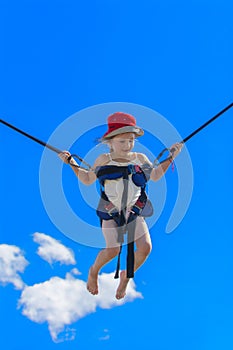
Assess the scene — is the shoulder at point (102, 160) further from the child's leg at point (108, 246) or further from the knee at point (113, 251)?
the knee at point (113, 251)

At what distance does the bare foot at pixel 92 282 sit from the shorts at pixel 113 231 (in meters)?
0.62

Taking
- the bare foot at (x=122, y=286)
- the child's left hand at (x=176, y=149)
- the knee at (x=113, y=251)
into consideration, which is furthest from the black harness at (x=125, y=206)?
the child's left hand at (x=176, y=149)

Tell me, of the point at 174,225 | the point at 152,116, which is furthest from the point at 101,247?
the point at 152,116

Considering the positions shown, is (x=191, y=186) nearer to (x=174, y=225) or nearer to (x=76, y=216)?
(x=174, y=225)

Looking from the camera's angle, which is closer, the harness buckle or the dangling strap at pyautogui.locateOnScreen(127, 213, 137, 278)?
the dangling strap at pyautogui.locateOnScreen(127, 213, 137, 278)

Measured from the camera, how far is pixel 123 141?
757 cm

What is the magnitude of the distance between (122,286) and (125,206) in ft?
3.83

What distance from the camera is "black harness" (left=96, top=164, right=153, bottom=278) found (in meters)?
7.62

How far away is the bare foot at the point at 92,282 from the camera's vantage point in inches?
319

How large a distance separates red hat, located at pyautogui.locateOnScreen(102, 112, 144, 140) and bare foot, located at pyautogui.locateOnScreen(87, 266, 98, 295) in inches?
76.0

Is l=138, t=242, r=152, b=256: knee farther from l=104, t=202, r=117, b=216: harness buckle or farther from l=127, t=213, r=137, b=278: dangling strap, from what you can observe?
l=104, t=202, r=117, b=216: harness buckle

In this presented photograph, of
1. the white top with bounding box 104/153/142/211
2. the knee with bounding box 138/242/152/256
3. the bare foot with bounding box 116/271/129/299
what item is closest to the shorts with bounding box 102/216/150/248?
the knee with bounding box 138/242/152/256

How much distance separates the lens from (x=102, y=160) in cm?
775

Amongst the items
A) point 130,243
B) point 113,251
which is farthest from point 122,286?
Answer: point 130,243
